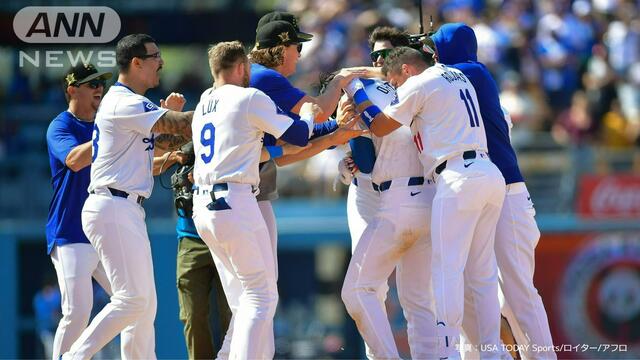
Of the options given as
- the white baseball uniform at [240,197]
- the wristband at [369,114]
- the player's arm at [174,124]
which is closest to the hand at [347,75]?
the wristband at [369,114]

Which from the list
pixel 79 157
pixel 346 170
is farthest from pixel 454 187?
pixel 79 157

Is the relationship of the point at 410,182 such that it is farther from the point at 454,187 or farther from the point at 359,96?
the point at 359,96

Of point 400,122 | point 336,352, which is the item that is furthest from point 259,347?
point 336,352

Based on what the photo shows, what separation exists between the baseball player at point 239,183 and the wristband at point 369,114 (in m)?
0.56

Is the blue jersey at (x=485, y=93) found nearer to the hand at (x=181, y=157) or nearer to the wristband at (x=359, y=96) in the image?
the wristband at (x=359, y=96)

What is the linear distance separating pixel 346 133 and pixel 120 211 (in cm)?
161

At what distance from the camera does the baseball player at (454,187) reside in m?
7.96

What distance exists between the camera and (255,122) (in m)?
7.73

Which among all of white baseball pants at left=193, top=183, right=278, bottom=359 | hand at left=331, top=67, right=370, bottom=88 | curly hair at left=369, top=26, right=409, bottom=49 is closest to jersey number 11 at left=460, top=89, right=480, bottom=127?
hand at left=331, top=67, right=370, bottom=88

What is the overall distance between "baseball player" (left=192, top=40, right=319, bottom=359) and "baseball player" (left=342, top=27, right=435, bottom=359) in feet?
2.51

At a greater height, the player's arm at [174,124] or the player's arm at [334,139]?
the player's arm at [174,124]

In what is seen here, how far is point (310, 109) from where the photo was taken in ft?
26.8

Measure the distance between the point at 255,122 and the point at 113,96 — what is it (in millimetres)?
1133

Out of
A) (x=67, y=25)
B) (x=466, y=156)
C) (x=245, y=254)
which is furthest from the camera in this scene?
(x=67, y=25)
